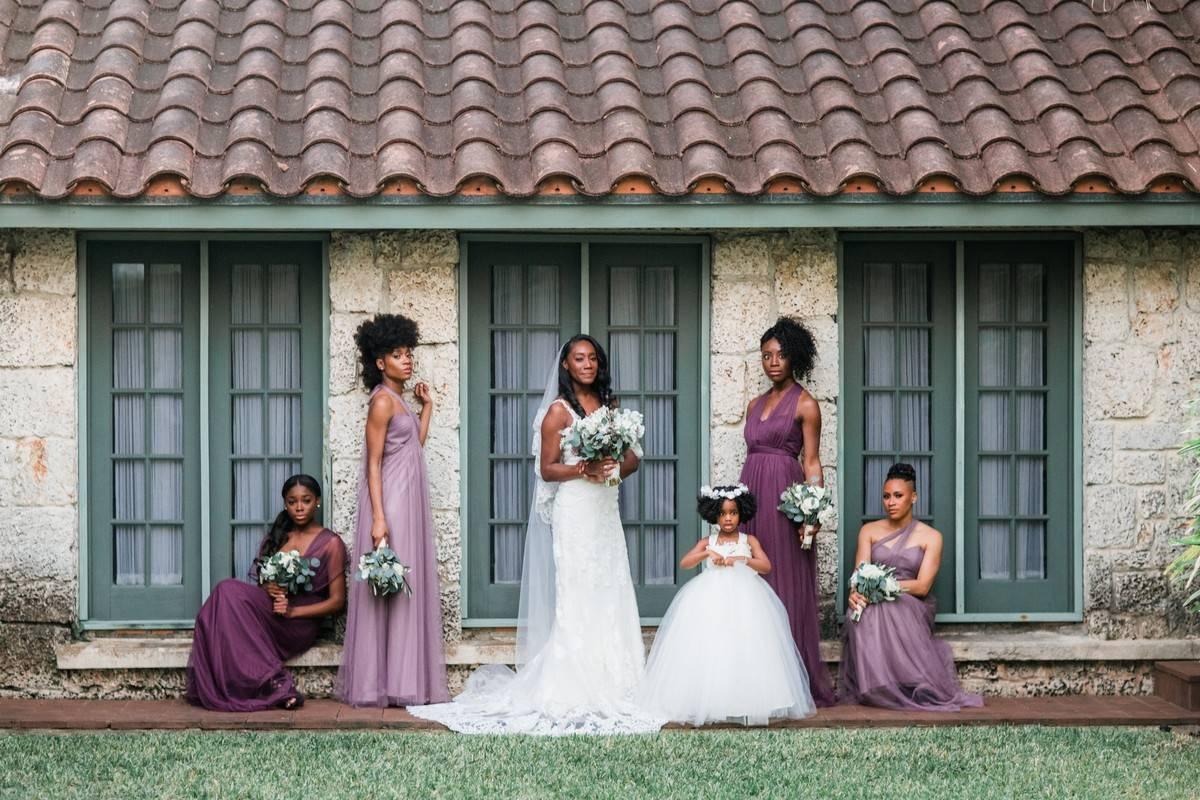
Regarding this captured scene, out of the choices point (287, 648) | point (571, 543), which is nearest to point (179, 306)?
point (287, 648)

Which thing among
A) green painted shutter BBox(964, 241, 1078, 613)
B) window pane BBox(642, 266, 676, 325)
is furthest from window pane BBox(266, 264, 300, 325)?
green painted shutter BBox(964, 241, 1078, 613)

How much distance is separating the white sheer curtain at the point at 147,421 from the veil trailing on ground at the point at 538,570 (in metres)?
1.88

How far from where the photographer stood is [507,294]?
8945 mm

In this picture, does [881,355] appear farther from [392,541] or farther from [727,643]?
[392,541]

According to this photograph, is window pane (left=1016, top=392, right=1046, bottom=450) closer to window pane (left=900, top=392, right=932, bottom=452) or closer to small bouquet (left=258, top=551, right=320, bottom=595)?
window pane (left=900, top=392, right=932, bottom=452)

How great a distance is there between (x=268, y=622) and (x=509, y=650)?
4.08 ft

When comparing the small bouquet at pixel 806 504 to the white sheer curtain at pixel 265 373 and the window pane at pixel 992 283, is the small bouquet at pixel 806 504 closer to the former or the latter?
the window pane at pixel 992 283

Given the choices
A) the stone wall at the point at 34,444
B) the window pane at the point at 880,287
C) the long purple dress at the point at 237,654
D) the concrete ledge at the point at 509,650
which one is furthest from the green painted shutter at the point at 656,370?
the stone wall at the point at 34,444

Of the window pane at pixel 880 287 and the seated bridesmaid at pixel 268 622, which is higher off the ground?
the window pane at pixel 880 287

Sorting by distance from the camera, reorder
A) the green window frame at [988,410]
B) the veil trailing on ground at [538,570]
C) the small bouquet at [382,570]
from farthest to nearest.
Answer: the green window frame at [988,410] < the veil trailing on ground at [538,570] < the small bouquet at [382,570]

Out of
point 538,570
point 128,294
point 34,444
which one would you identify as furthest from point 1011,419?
point 34,444

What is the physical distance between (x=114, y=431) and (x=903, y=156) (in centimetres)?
434

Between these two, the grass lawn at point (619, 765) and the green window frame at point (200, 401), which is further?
the green window frame at point (200, 401)

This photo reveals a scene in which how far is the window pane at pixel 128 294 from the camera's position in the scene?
28.9ft
